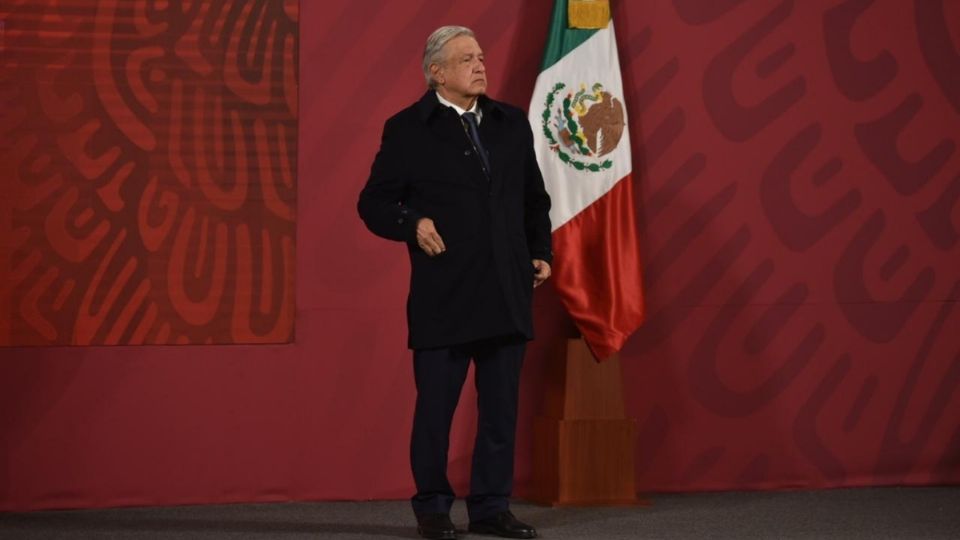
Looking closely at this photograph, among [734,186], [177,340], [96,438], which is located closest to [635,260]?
[734,186]

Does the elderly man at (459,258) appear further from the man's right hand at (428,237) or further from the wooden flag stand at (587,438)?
the wooden flag stand at (587,438)

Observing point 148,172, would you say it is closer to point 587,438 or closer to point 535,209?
point 535,209

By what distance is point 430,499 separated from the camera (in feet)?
12.3

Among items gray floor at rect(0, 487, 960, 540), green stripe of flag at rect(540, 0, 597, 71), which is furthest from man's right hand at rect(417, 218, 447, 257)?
green stripe of flag at rect(540, 0, 597, 71)

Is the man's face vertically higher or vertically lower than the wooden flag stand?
higher

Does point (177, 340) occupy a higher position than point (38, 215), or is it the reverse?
point (38, 215)

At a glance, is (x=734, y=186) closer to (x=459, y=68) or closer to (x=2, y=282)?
(x=459, y=68)

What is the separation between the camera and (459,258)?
12.2 ft

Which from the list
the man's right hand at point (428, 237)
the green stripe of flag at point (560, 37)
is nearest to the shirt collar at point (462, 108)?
the man's right hand at point (428, 237)

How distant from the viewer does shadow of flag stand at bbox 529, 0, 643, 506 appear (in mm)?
4445

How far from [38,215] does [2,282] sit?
0.22 metres

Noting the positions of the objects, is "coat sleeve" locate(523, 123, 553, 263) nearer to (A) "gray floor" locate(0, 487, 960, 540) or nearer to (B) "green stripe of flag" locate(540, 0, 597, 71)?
(B) "green stripe of flag" locate(540, 0, 597, 71)

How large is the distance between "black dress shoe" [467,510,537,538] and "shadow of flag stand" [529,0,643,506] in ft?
1.99

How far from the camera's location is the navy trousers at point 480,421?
3740 mm
